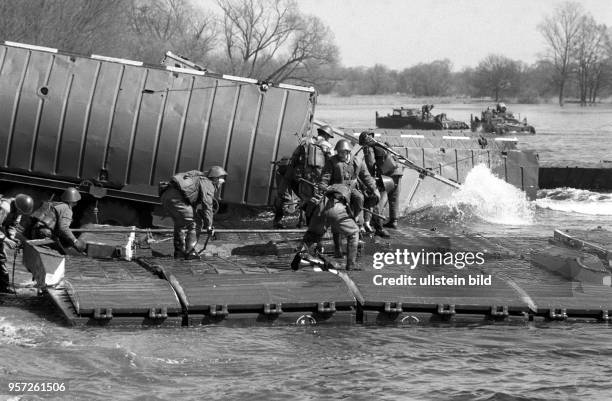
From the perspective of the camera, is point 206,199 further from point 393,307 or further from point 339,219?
point 393,307

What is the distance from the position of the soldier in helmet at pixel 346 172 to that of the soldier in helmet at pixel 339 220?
911 mm

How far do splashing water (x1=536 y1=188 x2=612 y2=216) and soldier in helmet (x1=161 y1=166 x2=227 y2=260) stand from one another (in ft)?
42.3

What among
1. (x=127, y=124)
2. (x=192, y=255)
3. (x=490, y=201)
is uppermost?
(x=127, y=124)

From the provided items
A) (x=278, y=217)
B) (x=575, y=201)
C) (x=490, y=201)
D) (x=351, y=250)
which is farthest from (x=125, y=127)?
(x=575, y=201)

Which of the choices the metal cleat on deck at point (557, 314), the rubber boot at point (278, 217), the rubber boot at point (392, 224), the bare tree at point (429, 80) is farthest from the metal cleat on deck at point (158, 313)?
the bare tree at point (429, 80)

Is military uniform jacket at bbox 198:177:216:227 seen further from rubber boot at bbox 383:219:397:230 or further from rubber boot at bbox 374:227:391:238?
rubber boot at bbox 383:219:397:230

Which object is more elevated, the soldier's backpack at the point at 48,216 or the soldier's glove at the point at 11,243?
the soldier's backpack at the point at 48,216

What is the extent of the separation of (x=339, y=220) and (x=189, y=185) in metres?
2.18

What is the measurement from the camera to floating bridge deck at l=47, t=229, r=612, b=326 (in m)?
12.9

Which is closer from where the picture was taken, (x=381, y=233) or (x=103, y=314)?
(x=103, y=314)

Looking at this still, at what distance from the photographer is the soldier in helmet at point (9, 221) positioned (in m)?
13.4

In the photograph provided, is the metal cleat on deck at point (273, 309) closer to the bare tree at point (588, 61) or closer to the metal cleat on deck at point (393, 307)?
the metal cleat on deck at point (393, 307)

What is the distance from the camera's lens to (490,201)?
2278cm

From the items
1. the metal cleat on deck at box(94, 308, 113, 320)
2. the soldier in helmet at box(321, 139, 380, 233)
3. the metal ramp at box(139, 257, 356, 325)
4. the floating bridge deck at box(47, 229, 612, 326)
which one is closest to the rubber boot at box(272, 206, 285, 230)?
the soldier in helmet at box(321, 139, 380, 233)
